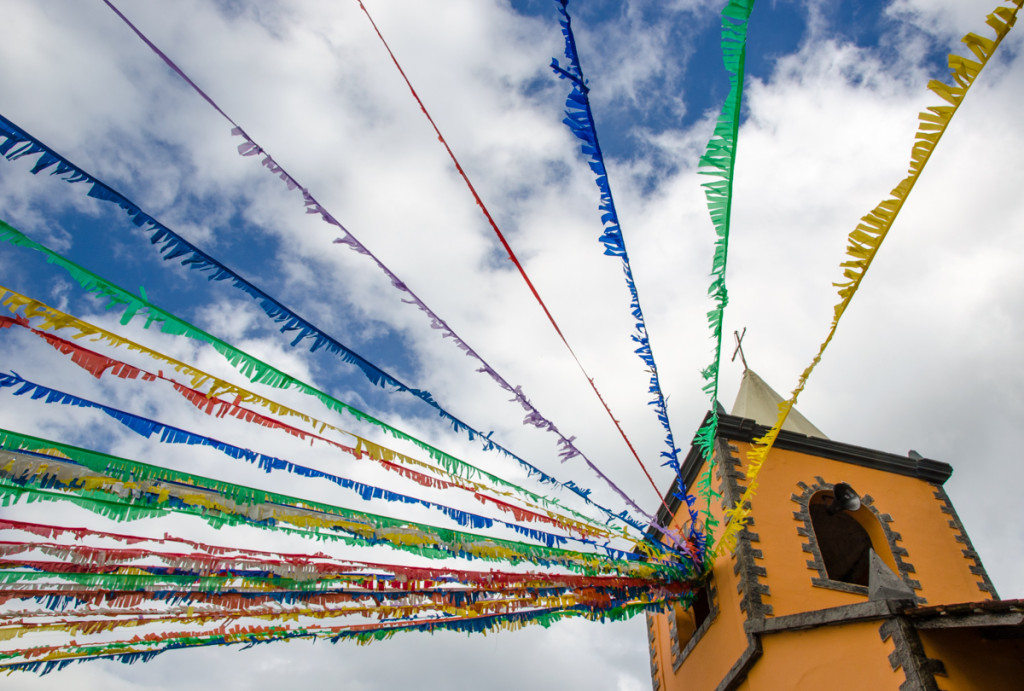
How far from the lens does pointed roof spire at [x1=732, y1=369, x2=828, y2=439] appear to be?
13.1 m

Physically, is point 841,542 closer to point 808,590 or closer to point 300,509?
point 808,590

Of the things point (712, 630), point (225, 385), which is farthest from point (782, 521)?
point (225, 385)

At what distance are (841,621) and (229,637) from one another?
618 centimetres

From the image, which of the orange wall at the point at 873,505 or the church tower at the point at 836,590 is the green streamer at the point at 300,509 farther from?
the orange wall at the point at 873,505

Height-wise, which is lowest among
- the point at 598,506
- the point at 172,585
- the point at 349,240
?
the point at 172,585

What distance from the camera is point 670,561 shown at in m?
8.78

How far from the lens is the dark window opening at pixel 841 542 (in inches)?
416

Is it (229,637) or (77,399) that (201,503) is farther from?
(229,637)

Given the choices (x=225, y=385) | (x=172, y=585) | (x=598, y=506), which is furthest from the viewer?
(x=598, y=506)

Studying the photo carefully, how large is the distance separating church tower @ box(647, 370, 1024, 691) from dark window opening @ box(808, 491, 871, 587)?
0.07 ft

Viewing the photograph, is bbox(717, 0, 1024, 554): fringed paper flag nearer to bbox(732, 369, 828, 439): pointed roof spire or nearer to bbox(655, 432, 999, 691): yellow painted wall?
bbox(655, 432, 999, 691): yellow painted wall

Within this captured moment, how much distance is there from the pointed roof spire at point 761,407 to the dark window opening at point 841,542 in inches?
85.6

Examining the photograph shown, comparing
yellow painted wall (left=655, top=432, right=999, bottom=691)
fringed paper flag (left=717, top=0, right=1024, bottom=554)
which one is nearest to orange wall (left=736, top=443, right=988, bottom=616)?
yellow painted wall (left=655, top=432, right=999, bottom=691)

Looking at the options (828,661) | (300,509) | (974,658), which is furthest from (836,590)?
(300,509)
